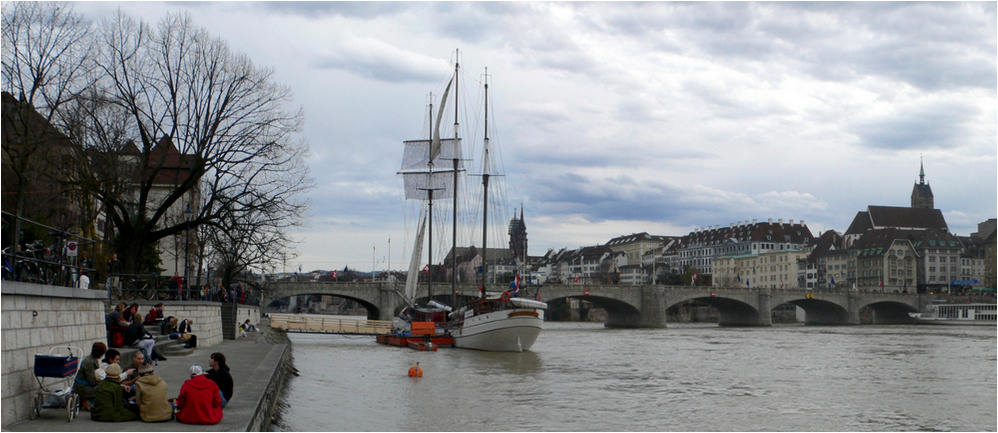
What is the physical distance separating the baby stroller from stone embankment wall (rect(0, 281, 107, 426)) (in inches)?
4.2

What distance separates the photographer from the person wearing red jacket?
12875mm

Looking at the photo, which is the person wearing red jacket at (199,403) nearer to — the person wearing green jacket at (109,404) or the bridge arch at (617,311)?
the person wearing green jacket at (109,404)

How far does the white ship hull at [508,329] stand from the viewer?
49.0 metres

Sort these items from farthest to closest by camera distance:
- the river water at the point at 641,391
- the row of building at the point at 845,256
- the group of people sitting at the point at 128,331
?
the row of building at the point at 845,256
the river water at the point at 641,391
the group of people sitting at the point at 128,331

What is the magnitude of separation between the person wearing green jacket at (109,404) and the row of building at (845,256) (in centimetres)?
11978

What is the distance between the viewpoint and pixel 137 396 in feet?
42.9

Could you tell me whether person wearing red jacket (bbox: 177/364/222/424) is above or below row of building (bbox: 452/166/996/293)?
below

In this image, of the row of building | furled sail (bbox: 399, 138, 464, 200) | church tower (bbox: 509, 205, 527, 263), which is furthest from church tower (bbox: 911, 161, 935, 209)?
furled sail (bbox: 399, 138, 464, 200)

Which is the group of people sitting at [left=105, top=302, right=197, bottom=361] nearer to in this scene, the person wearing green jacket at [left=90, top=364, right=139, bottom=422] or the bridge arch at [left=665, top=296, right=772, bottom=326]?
the person wearing green jacket at [left=90, top=364, right=139, bottom=422]

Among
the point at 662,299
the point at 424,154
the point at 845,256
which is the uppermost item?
the point at 424,154

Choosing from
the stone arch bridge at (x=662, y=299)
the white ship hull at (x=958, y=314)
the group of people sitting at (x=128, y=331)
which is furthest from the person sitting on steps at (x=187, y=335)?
the white ship hull at (x=958, y=314)

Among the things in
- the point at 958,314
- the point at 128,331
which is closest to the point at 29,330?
the point at 128,331

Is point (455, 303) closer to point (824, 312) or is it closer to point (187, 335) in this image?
point (187, 335)

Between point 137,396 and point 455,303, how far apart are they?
1839 inches
